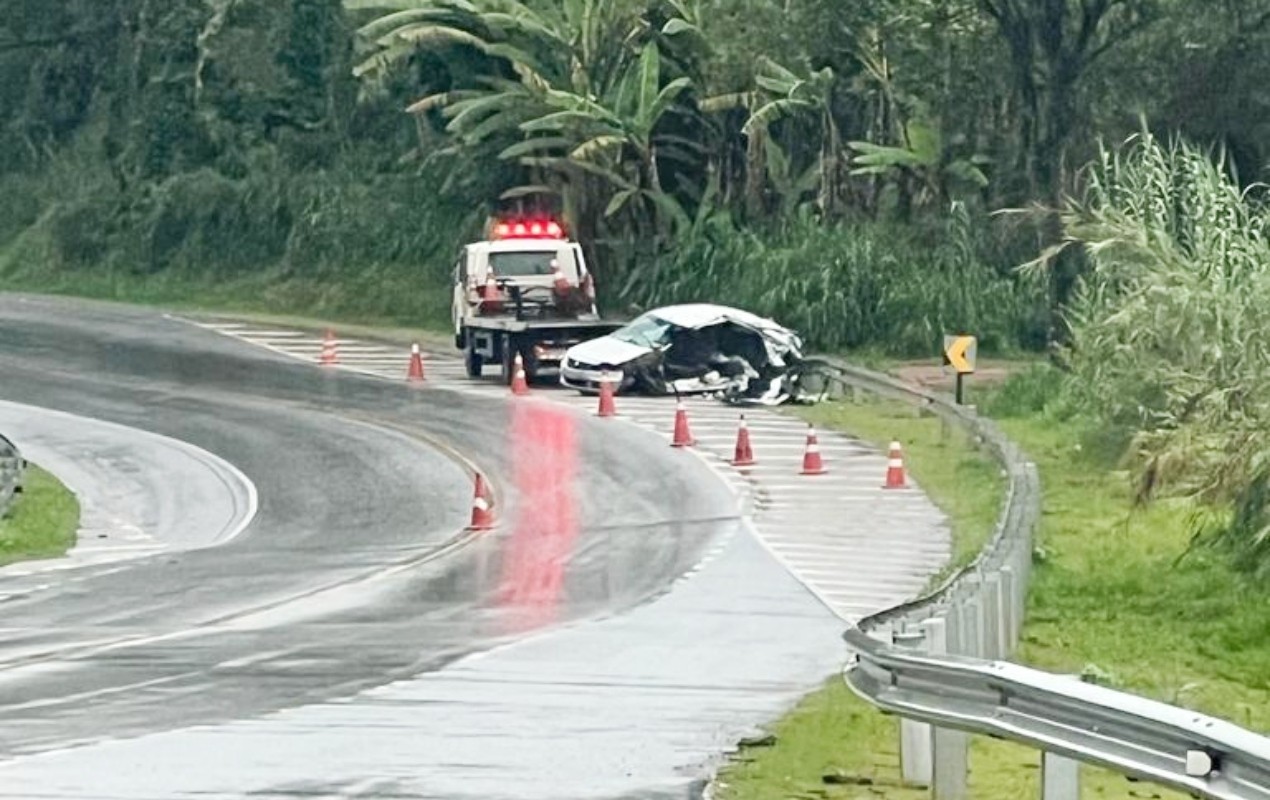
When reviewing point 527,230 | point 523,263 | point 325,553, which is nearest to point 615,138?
point 527,230

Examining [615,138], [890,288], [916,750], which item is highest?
[615,138]

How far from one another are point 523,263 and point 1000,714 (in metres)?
32.5

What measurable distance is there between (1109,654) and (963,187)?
2798 centimetres

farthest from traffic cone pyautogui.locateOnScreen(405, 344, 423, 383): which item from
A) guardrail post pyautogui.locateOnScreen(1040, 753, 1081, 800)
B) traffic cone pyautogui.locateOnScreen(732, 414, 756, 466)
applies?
guardrail post pyautogui.locateOnScreen(1040, 753, 1081, 800)

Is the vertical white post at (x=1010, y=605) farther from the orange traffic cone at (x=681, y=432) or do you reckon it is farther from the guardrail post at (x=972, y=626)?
the orange traffic cone at (x=681, y=432)

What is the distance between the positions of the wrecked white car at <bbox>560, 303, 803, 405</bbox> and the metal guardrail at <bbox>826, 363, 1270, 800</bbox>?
2278cm

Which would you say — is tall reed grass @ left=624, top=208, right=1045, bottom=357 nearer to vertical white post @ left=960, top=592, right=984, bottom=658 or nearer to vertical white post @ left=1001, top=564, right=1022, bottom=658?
vertical white post @ left=1001, top=564, right=1022, bottom=658

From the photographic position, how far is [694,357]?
40.0 metres

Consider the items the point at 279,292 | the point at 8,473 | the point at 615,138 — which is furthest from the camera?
the point at 279,292

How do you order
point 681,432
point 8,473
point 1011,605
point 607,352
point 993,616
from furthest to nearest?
point 607,352 → point 681,432 → point 8,473 → point 1011,605 → point 993,616

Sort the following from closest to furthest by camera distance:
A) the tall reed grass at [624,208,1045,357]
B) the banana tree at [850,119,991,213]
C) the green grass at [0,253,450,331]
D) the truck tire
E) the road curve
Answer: the road curve < the truck tire < the tall reed grass at [624,208,1045,357] < the banana tree at [850,119,991,213] < the green grass at [0,253,450,331]

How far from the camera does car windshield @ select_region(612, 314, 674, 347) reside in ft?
131

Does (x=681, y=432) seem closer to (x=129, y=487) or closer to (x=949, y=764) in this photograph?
(x=129, y=487)

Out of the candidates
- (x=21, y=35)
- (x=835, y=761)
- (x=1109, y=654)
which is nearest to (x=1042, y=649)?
(x=1109, y=654)
